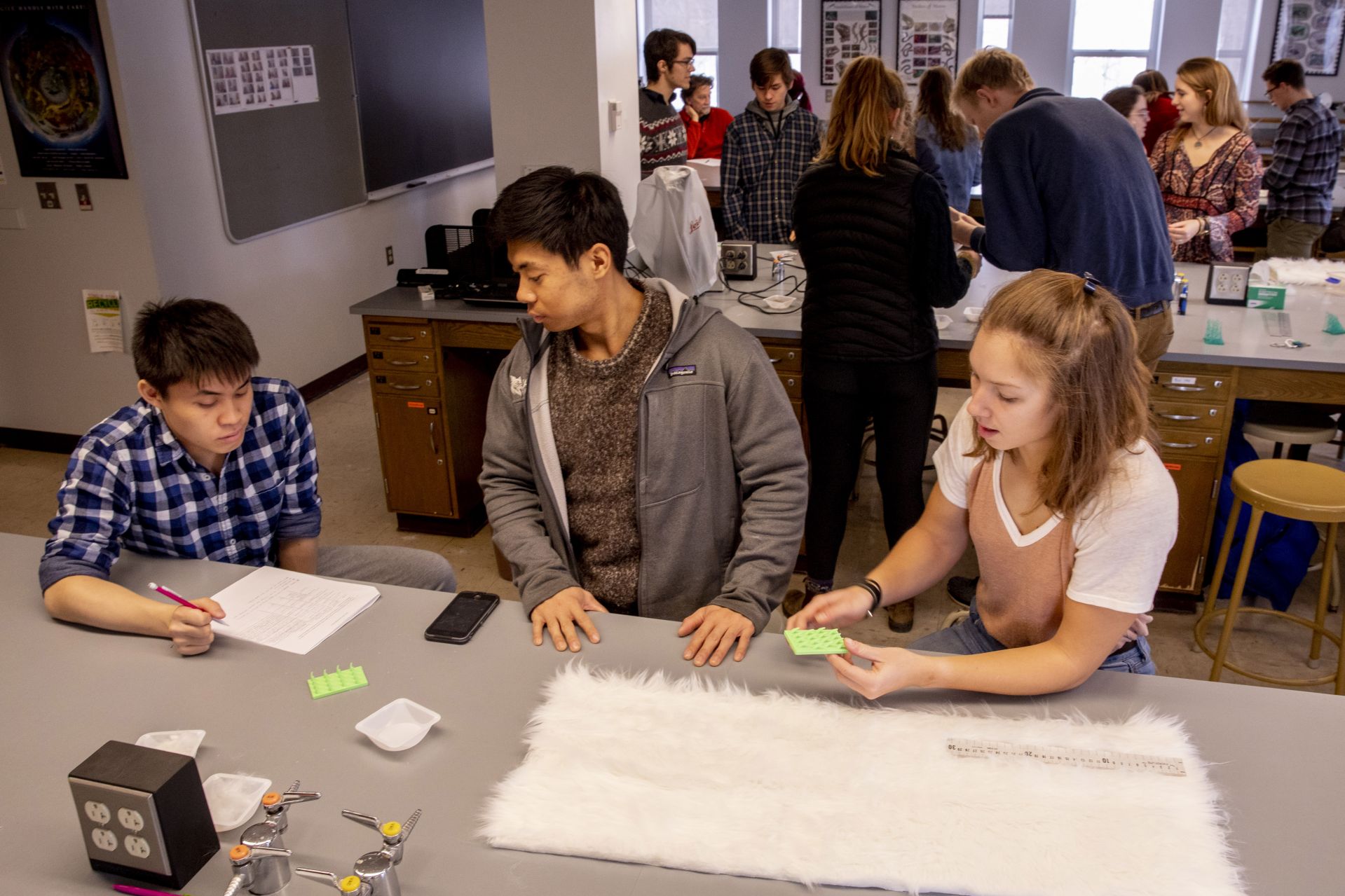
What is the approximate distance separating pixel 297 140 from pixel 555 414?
3.47m

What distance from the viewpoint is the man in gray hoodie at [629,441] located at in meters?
1.77

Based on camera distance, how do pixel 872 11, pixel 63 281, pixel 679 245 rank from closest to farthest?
1. pixel 679 245
2. pixel 63 281
3. pixel 872 11

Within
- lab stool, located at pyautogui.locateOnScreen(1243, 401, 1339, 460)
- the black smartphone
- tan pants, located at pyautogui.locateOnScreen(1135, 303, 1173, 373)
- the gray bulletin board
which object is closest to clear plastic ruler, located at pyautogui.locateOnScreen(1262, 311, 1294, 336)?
lab stool, located at pyautogui.locateOnScreen(1243, 401, 1339, 460)

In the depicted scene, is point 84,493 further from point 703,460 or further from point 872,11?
point 872,11

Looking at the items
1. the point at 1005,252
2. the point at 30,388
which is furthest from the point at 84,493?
the point at 30,388

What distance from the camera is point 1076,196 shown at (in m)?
2.68

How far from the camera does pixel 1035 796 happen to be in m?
1.21

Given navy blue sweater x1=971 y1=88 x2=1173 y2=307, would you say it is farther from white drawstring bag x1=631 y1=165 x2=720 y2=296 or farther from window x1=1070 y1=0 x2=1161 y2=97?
window x1=1070 y1=0 x2=1161 y2=97

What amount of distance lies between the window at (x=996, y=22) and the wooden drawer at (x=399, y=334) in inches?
269

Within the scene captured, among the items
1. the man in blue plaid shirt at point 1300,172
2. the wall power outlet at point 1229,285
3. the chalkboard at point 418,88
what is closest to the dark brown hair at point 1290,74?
the man in blue plaid shirt at point 1300,172

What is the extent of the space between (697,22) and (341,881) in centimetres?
934

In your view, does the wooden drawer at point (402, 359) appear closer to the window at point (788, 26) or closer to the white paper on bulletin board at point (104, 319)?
the white paper on bulletin board at point (104, 319)


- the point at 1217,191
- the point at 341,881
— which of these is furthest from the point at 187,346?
the point at 1217,191

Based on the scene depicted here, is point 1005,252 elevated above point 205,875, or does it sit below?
above
